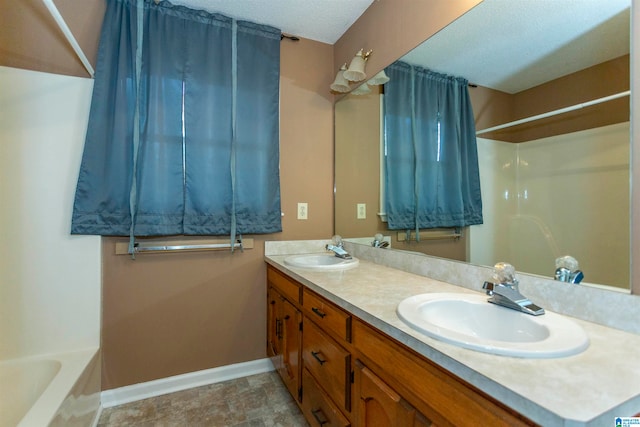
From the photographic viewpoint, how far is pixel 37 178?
62.9 inches

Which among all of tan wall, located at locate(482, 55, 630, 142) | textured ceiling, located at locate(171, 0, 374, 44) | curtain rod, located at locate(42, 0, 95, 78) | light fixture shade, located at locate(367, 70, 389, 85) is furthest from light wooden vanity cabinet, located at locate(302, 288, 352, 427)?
textured ceiling, located at locate(171, 0, 374, 44)

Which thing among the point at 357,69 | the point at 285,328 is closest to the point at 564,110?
the point at 357,69

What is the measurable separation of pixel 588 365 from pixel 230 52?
2.27 metres

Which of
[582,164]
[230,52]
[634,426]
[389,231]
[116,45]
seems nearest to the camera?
[634,426]

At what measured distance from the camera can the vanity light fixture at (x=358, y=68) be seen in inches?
75.3

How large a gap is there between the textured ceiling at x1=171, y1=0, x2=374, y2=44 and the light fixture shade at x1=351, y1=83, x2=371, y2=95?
46cm

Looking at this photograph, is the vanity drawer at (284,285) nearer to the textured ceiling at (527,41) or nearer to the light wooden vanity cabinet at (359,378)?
the light wooden vanity cabinet at (359,378)

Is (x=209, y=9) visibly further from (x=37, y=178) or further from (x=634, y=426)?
(x=634, y=426)

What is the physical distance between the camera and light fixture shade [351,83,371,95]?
2.03m

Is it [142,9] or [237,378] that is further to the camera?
[237,378]

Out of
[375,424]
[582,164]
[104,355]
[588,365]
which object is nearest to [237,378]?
[104,355]

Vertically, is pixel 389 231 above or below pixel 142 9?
below

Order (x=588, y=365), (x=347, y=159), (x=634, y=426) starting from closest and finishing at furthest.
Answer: (x=634, y=426), (x=588, y=365), (x=347, y=159)

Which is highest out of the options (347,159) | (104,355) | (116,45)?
(116,45)
